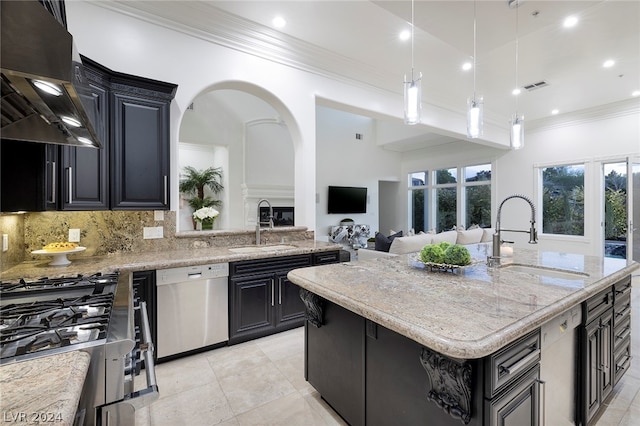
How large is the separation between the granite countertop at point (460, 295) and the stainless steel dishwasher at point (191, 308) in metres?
1.11

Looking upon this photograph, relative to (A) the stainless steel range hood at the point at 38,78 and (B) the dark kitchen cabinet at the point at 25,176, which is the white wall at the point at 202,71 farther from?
(A) the stainless steel range hood at the point at 38,78

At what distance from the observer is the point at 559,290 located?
1.49 metres

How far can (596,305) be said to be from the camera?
1727 mm

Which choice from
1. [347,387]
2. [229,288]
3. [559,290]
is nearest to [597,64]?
[559,290]

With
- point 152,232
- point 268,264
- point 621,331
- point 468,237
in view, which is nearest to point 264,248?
point 268,264

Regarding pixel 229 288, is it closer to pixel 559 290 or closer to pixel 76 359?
pixel 76 359

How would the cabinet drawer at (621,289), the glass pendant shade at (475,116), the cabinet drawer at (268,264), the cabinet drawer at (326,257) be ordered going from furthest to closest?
1. the cabinet drawer at (326,257)
2. the cabinet drawer at (268,264)
3. the glass pendant shade at (475,116)
4. the cabinet drawer at (621,289)

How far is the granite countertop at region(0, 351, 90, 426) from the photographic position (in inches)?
23.5

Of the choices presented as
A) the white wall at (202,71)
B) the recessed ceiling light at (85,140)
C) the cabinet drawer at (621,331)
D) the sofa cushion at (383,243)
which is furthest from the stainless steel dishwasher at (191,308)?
the cabinet drawer at (621,331)

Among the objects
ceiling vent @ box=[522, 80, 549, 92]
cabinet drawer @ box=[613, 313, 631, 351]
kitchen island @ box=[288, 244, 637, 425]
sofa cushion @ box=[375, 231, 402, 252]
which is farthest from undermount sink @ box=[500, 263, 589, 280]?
ceiling vent @ box=[522, 80, 549, 92]

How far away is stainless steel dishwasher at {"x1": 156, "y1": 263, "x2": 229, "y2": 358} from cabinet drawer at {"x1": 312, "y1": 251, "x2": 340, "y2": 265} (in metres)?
1.01

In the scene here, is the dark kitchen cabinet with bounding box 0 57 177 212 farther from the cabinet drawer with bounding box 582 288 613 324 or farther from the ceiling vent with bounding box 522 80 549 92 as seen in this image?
the ceiling vent with bounding box 522 80 549 92

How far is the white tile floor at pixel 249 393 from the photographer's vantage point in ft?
6.16

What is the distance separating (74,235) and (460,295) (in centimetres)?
308
